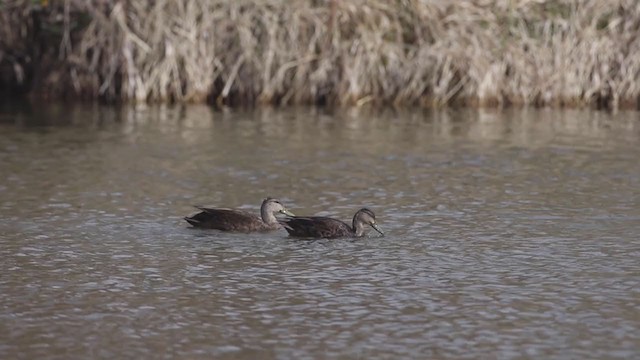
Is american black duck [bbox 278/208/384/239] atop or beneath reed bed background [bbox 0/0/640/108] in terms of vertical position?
beneath

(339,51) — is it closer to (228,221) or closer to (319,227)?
(228,221)

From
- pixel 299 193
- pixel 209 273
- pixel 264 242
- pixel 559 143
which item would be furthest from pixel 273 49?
pixel 209 273

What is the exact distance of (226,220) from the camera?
38.2 feet

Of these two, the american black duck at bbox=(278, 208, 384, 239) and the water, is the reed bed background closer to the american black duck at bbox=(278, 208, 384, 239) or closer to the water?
the water

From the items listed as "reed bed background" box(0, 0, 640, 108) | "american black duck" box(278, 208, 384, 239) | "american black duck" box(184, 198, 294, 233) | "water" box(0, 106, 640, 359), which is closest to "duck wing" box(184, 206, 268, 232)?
"american black duck" box(184, 198, 294, 233)

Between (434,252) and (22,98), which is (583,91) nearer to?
(22,98)

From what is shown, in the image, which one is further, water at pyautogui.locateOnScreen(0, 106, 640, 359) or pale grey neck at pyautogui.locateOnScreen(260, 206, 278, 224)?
pale grey neck at pyautogui.locateOnScreen(260, 206, 278, 224)

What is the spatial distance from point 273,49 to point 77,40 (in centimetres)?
332

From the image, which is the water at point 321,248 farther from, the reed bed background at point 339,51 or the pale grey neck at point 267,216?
the reed bed background at point 339,51

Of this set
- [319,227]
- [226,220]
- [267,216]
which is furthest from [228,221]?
[319,227]

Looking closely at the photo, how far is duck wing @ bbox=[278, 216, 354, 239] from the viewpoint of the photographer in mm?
11312

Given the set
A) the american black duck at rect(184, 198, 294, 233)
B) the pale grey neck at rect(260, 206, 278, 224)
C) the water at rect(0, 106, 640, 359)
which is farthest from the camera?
the pale grey neck at rect(260, 206, 278, 224)

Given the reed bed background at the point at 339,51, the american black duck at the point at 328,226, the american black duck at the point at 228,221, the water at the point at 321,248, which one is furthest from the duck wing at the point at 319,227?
the reed bed background at the point at 339,51

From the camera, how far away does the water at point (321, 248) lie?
820 centimetres
